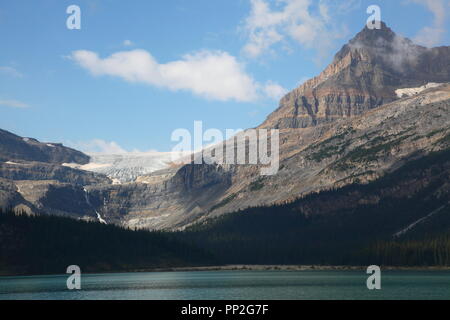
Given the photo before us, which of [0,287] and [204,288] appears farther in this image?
[0,287]

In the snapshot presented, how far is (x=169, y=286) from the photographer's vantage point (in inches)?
7608

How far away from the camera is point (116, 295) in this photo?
16050cm

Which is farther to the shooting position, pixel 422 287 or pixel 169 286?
pixel 169 286
